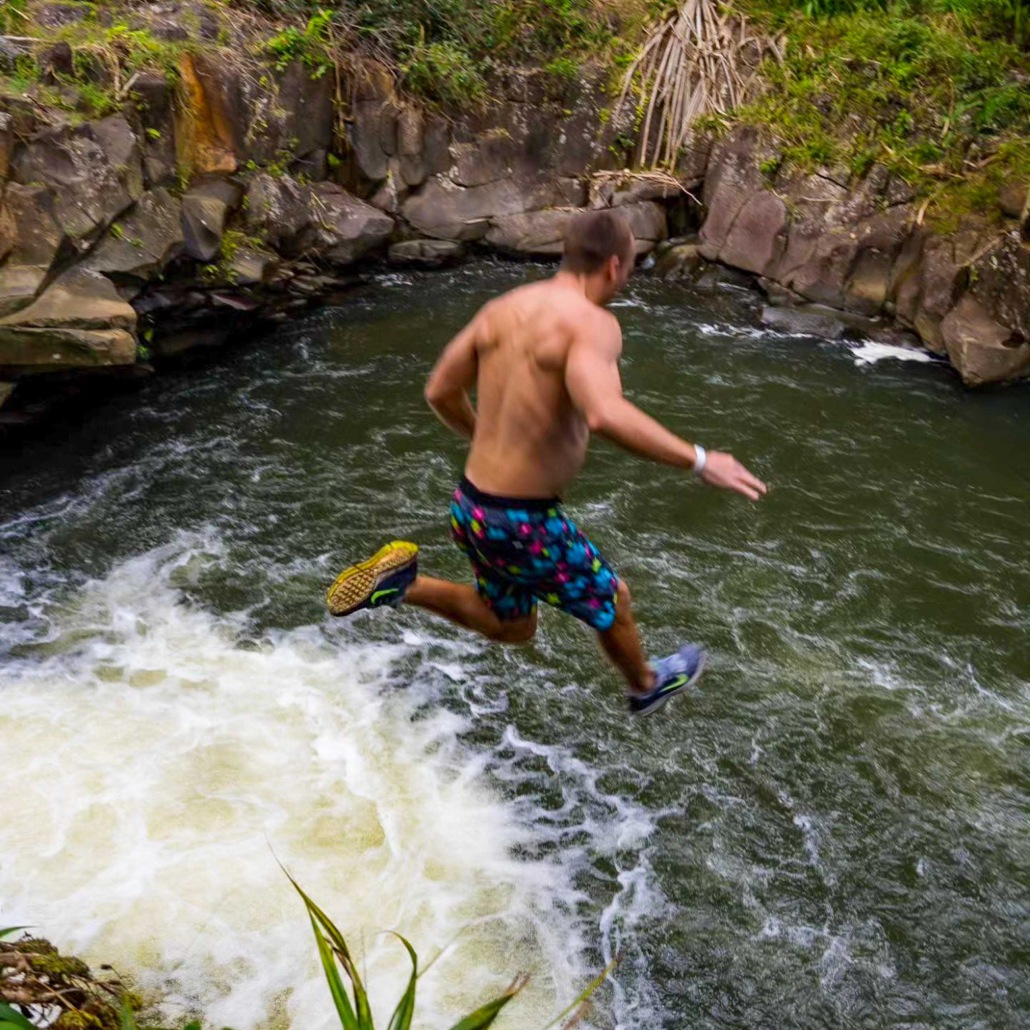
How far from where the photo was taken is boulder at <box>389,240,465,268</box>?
10258 mm

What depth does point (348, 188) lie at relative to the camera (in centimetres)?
1023

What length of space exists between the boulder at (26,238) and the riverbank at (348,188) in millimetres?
15

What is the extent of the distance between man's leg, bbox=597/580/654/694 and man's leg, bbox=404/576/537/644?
383mm

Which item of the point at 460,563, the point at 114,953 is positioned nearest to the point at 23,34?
the point at 460,563

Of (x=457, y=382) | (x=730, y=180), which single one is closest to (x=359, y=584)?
(x=457, y=382)

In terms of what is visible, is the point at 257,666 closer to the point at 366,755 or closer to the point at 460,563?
the point at 366,755

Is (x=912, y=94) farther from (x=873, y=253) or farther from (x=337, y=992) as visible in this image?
(x=337, y=992)

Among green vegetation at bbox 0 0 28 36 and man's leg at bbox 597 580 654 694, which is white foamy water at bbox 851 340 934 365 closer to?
man's leg at bbox 597 580 654 694

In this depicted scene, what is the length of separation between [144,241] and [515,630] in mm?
5205

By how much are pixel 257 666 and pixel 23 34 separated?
6.09 m

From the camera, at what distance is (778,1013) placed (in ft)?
10.5

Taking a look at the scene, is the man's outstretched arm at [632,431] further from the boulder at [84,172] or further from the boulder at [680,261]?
the boulder at [680,261]

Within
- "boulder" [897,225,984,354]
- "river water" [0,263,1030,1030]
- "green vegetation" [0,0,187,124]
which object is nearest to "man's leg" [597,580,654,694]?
"river water" [0,263,1030,1030]

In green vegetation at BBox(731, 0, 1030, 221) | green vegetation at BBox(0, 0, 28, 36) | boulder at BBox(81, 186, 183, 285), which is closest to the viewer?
boulder at BBox(81, 186, 183, 285)
